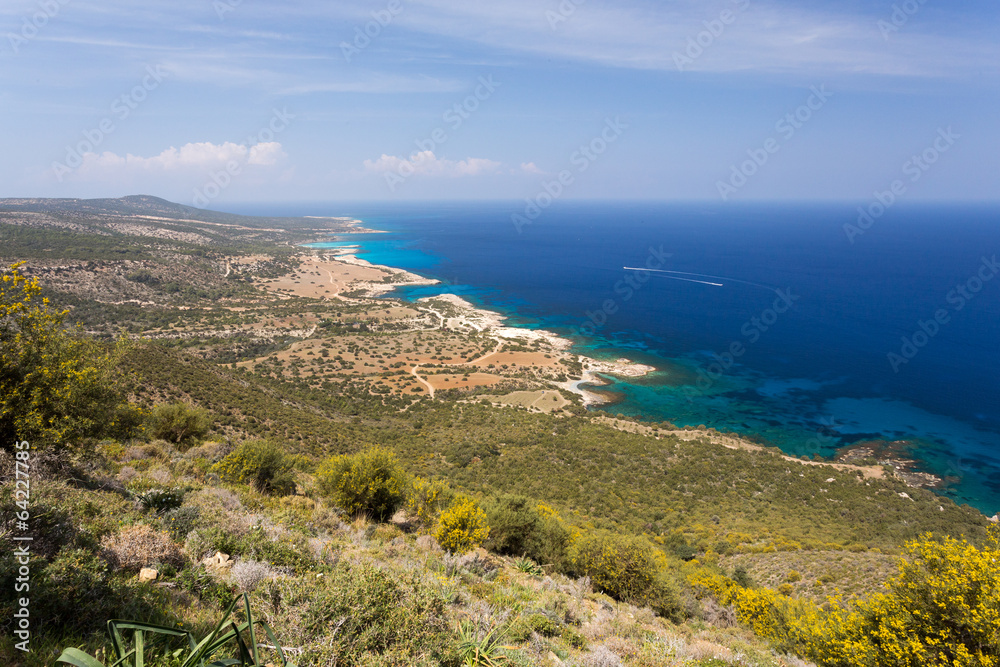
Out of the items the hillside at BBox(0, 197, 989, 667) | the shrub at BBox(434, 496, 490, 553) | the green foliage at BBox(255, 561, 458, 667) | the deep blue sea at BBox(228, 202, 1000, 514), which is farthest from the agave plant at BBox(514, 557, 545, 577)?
the deep blue sea at BBox(228, 202, 1000, 514)

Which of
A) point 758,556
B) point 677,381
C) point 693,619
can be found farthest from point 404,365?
point 693,619

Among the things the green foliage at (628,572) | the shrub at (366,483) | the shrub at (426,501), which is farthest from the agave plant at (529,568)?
the shrub at (366,483)

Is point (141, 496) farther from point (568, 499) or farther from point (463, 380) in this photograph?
point (463, 380)

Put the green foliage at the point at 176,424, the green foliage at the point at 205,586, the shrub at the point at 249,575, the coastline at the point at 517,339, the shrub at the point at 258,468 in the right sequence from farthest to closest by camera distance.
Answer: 1. the coastline at the point at 517,339
2. the green foliage at the point at 176,424
3. the shrub at the point at 258,468
4. the shrub at the point at 249,575
5. the green foliage at the point at 205,586

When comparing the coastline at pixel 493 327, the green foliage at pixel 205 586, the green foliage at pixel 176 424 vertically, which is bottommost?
the coastline at pixel 493 327

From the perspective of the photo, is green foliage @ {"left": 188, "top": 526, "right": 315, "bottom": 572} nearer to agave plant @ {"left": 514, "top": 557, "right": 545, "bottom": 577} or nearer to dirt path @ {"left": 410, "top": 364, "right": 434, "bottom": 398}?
agave plant @ {"left": 514, "top": 557, "right": 545, "bottom": 577}

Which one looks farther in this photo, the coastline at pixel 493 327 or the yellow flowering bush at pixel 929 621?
the coastline at pixel 493 327

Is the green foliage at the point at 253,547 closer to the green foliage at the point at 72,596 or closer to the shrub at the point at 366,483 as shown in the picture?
the green foliage at the point at 72,596

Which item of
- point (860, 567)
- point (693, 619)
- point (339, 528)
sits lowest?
point (860, 567)
